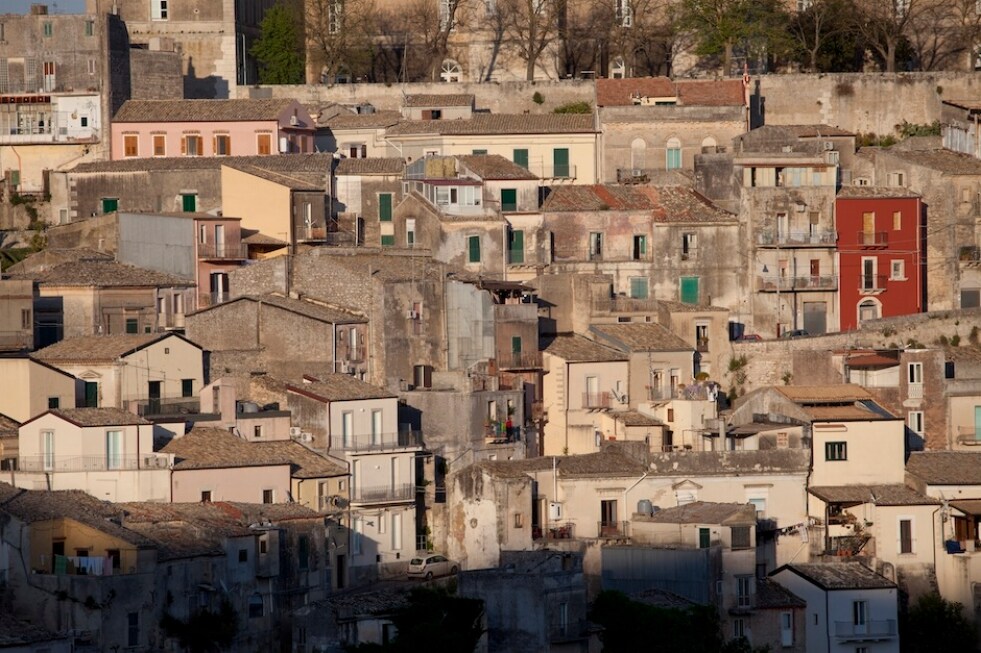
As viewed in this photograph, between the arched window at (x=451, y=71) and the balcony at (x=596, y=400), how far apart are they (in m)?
26.7

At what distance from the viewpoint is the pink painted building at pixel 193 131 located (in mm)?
78938

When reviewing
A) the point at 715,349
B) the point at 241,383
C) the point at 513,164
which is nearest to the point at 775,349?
the point at 715,349

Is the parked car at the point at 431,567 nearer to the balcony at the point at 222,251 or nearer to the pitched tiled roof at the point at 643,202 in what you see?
the balcony at the point at 222,251

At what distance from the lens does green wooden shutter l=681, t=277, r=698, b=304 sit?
7400 cm

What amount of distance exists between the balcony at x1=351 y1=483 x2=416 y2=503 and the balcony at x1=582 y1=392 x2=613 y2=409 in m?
6.34

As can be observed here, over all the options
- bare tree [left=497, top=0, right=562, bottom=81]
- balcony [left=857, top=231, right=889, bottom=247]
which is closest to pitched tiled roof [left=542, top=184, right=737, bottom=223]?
balcony [left=857, top=231, right=889, bottom=247]

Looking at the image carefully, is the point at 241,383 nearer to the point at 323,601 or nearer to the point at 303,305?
the point at 303,305

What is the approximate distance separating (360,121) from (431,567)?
930 inches

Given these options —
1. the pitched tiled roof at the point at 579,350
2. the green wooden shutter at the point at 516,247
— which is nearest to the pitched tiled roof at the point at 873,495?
the pitched tiled roof at the point at 579,350

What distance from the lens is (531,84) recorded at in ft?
287

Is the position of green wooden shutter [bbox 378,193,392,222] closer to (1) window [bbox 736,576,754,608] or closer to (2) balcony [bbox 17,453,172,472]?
(2) balcony [bbox 17,453,172,472]

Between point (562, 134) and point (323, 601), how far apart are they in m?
25.5

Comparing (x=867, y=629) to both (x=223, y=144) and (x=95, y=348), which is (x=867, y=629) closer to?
(x=95, y=348)

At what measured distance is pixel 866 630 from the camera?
6016cm
